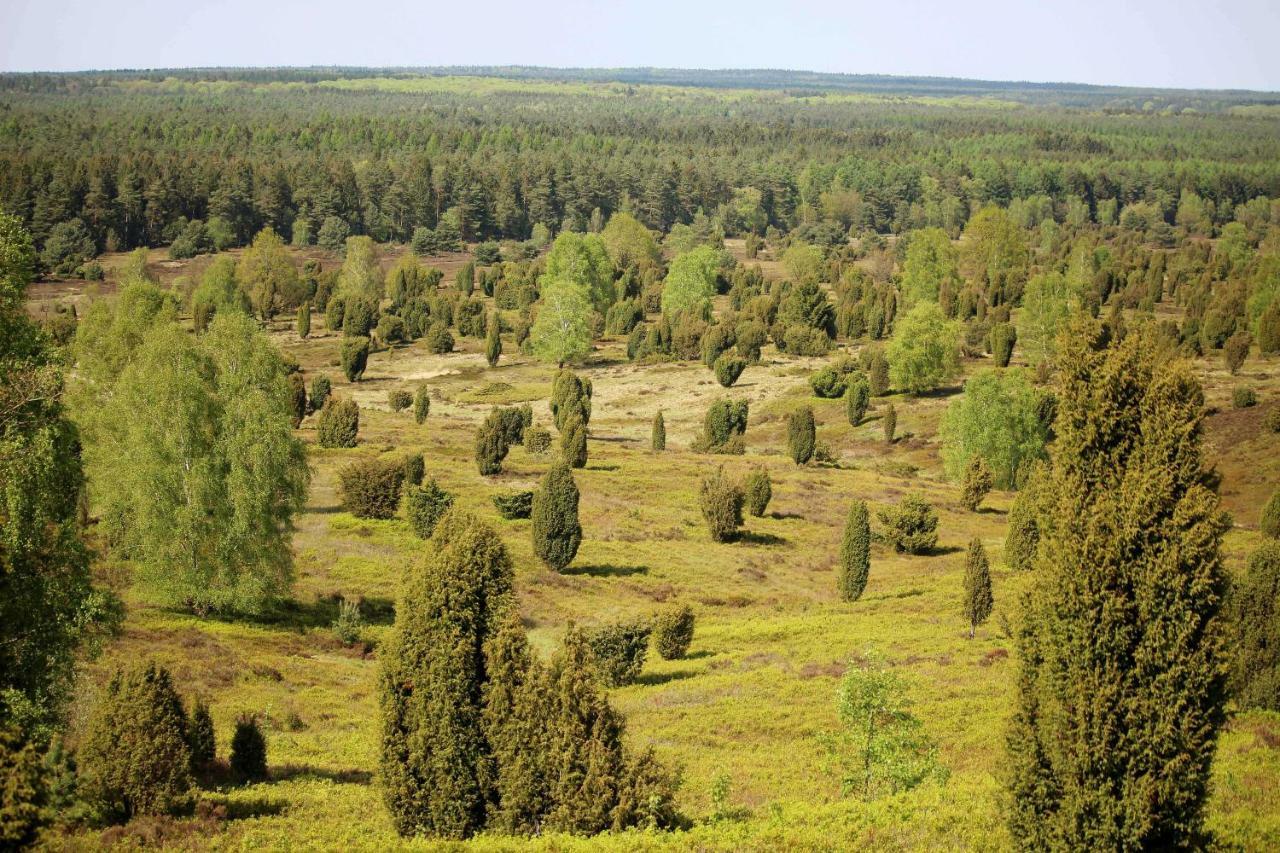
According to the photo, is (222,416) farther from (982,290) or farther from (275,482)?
(982,290)

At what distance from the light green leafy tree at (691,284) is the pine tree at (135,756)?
9412cm

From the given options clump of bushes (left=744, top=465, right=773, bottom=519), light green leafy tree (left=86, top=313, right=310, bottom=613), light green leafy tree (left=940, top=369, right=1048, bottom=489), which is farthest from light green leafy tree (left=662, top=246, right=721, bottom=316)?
light green leafy tree (left=86, top=313, right=310, bottom=613)

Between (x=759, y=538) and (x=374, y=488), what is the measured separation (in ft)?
54.6

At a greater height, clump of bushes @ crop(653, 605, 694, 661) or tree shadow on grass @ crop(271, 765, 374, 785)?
tree shadow on grass @ crop(271, 765, 374, 785)

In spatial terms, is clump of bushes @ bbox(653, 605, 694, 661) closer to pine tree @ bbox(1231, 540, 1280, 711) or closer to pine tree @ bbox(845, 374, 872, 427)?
pine tree @ bbox(1231, 540, 1280, 711)

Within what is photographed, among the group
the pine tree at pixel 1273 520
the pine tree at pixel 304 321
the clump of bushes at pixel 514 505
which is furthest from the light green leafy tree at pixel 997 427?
the pine tree at pixel 304 321

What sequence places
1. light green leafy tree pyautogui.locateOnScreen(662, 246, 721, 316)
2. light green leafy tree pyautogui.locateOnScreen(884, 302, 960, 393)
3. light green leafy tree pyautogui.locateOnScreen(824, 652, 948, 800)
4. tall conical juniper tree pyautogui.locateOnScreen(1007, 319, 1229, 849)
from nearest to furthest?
tall conical juniper tree pyautogui.locateOnScreen(1007, 319, 1229, 849)
light green leafy tree pyautogui.locateOnScreen(824, 652, 948, 800)
light green leafy tree pyautogui.locateOnScreen(884, 302, 960, 393)
light green leafy tree pyautogui.locateOnScreen(662, 246, 721, 316)

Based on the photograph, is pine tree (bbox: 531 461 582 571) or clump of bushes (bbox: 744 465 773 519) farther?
clump of bushes (bbox: 744 465 773 519)

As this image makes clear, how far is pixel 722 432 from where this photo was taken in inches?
2913

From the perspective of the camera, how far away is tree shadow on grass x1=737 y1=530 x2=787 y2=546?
49.8 m

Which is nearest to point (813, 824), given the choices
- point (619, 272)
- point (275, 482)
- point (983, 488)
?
point (275, 482)

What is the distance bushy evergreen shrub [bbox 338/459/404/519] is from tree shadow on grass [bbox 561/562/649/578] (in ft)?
31.6

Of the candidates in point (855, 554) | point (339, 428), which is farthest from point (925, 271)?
point (855, 554)

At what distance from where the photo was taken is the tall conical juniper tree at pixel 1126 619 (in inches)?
563
